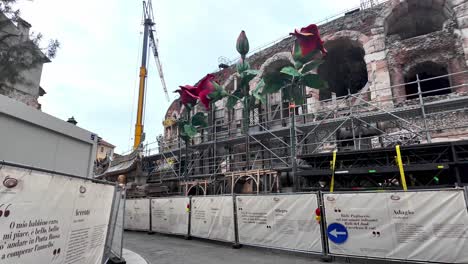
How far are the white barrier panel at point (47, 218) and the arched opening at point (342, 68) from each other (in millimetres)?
18941

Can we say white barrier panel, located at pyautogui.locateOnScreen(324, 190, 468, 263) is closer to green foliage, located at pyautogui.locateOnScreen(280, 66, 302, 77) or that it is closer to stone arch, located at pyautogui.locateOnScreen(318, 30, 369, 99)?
green foliage, located at pyautogui.locateOnScreen(280, 66, 302, 77)

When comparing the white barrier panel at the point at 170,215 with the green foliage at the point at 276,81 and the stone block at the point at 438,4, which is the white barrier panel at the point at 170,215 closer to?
the green foliage at the point at 276,81

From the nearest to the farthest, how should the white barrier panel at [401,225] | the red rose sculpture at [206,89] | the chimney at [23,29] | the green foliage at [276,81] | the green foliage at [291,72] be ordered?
the white barrier panel at [401,225], the chimney at [23,29], the green foliage at [291,72], the green foliage at [276,81], the red rose sculpture at [206,89]

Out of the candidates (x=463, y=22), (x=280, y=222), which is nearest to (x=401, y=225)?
(x=280, y=222)

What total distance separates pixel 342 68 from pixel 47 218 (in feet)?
76.5

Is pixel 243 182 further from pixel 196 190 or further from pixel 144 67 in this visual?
pixel 144 67

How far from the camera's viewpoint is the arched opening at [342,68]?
20547mm

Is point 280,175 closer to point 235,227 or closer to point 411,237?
point 235,227

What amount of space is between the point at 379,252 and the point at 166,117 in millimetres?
29299

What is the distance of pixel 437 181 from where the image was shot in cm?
935

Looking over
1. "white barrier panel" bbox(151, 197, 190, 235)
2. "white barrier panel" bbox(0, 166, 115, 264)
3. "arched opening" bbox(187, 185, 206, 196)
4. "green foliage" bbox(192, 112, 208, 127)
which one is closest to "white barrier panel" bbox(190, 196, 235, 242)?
"white barrier panel" bbox(151, 197, 190, 235)

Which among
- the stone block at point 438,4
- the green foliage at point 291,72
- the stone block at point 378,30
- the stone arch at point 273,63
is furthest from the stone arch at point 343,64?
the green foliage at point 291,72

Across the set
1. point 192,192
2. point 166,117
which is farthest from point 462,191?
point 166,117

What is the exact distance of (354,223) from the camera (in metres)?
7.13
